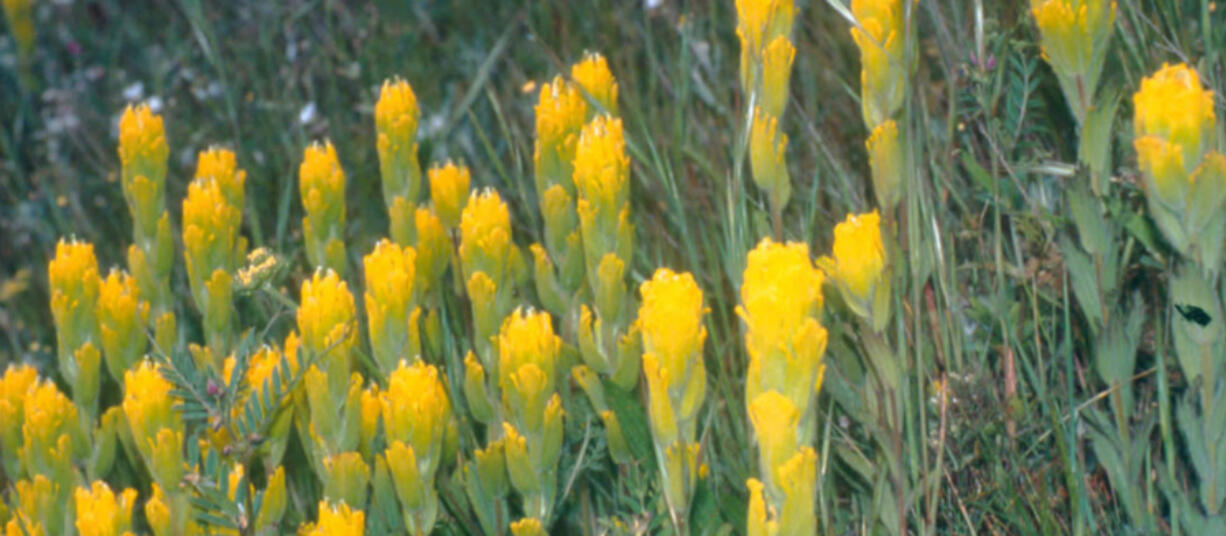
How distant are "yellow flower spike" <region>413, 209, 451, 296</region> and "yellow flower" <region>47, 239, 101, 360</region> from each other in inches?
15.0

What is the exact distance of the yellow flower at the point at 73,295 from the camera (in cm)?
148

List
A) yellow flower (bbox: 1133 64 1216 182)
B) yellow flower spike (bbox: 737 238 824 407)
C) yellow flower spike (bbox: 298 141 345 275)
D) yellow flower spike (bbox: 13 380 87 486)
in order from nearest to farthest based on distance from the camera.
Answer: yellow flower spike (bbox: 737 238 824 407)
yellow flower (bbox: 1133 64 1216 182)
yellow flower spike (bbox: 13 380 87 486)
yellow flower spike (bbox: 298 141 345 275)

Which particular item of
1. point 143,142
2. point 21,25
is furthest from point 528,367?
point 21,25

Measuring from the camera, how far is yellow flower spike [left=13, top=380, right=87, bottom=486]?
54.7 inches

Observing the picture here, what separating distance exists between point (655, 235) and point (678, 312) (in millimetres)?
1144

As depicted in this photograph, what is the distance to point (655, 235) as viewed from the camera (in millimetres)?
2223

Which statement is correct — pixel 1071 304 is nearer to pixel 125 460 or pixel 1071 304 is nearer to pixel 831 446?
pixel 831 446

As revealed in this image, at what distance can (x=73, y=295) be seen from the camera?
150 centimetres

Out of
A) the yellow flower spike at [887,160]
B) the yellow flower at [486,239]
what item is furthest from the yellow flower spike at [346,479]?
the yellow flower spike at [887,160]

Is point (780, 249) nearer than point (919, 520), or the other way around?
point (780, 249)

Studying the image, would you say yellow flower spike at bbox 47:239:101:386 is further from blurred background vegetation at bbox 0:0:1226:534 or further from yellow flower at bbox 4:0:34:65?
yellow flower at bbox 4:0:34:65

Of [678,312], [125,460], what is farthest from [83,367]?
[678,312]

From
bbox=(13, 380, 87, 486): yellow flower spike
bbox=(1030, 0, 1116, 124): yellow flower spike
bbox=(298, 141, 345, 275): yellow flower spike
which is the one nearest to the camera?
bbox=(1030, 0, 1116, 124): yellow flower spike

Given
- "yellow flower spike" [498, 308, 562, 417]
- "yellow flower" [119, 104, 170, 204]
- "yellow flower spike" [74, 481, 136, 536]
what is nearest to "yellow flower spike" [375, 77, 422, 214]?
"yellow flower" [119, 104, 170, 204]
